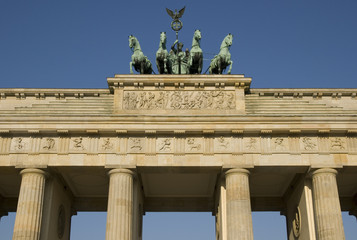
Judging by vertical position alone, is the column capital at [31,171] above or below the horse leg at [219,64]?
below

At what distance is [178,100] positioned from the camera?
2767 cm

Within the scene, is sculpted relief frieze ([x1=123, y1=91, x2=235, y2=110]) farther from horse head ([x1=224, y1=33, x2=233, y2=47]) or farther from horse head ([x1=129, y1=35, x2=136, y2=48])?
horse head ([x1=224, y1=33, x2=233, y2=47])

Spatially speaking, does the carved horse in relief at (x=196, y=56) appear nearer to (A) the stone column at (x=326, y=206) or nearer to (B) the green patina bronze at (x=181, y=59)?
(B) the green patina bronze at (x=181, y=59)

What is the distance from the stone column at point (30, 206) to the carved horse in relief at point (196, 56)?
1113 cm

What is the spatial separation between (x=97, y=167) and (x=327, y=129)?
1222cm

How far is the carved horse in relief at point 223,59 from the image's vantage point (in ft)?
98.4

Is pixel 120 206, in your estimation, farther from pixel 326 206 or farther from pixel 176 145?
pixel 326 206

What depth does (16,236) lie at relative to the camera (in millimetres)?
24000

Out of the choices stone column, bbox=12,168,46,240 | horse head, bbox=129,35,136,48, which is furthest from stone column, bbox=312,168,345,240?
stone column, bbox=12,168,46,240

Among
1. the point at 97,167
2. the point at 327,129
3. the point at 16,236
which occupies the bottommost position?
the point at 16,236

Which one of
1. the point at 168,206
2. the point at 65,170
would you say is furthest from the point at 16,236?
the point at 168,206

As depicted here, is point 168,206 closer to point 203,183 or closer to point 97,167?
point 203,183

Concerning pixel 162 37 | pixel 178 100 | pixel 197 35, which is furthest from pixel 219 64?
pixel 178 100

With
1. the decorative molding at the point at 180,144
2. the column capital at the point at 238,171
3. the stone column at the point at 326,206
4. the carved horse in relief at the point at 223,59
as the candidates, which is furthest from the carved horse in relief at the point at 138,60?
the stone column at the point at 326,206
